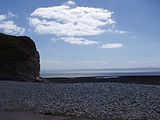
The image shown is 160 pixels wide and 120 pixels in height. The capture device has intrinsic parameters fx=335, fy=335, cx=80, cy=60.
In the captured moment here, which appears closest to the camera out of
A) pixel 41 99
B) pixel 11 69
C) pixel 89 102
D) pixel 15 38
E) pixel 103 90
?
pixel 89 102

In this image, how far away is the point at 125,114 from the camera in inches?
601

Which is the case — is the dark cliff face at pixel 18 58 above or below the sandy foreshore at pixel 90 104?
above

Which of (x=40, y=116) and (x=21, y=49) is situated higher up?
(x=21, y=49)

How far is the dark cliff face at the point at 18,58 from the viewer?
1799 inches

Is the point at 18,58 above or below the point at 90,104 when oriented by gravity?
above

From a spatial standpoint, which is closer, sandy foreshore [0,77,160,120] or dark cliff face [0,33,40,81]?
sandy foreshore [0,77,160,120]

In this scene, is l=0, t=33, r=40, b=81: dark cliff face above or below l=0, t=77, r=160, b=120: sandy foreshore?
above

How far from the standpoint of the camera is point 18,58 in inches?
1845

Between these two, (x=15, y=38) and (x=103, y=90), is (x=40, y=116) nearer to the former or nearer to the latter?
(x=103, y=90)

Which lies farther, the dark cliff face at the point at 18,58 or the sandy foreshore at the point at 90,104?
the dark cliff face at the point at 18,58

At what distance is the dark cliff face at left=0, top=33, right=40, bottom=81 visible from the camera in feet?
150

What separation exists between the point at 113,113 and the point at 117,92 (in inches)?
236

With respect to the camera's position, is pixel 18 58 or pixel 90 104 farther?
pixel 18 58

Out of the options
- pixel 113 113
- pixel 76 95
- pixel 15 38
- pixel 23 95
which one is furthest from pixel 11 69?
pixel 113 113
